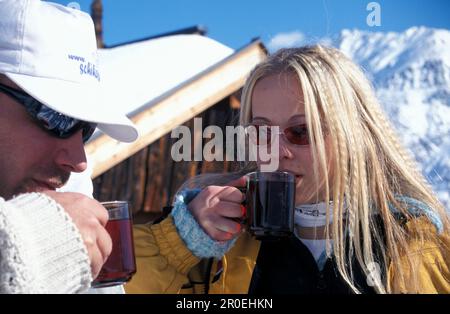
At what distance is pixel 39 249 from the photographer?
135 cm

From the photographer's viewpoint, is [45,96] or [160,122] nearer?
[45,96]

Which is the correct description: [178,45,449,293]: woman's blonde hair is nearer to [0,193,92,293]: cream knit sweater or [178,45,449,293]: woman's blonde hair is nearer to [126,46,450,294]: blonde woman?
[126,46,450,294]: blonde woman

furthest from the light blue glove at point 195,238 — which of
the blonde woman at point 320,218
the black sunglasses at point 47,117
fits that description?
the black sunglasses at point 47,117

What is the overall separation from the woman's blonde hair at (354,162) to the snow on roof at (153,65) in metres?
5.10

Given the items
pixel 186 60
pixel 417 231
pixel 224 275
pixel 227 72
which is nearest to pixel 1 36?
pixel 224 275

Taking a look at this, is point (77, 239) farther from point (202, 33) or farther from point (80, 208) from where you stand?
point (202, 33)

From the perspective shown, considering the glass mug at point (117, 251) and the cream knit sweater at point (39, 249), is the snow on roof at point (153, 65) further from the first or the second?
the cream knit sweater at point (39, 249)

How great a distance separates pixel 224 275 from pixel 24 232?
1.37 metres

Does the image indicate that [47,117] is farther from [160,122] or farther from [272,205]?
[160,122]

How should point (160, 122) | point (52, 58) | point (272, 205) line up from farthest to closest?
point (160, 122), point (52, 58), point (272, 205)

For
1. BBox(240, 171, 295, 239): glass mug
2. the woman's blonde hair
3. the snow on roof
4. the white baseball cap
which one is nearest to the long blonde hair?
the woman's blonde hair

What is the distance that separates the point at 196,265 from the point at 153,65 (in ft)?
24.9

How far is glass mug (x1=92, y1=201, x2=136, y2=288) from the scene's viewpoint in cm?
203

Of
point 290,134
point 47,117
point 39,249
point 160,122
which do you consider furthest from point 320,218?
point 160,122
